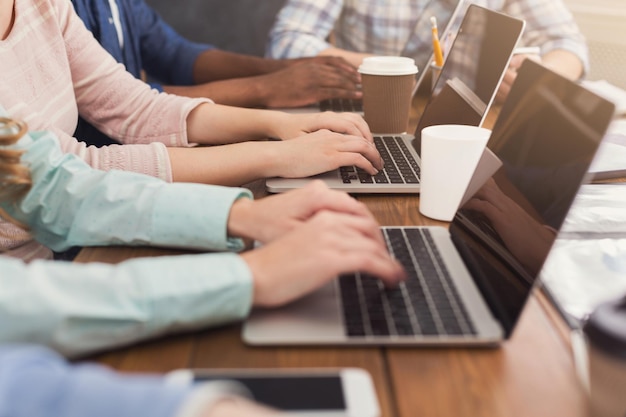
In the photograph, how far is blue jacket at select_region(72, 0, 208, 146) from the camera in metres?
1.52

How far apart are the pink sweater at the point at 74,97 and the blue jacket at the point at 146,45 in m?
0.30

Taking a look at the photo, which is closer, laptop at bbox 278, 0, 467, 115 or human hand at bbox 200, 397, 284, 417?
human hand at bbox 200, 397, 284, 417

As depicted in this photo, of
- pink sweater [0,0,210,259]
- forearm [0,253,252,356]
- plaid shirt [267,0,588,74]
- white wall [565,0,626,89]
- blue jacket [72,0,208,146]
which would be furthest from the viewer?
white wall [565,0,626,89]

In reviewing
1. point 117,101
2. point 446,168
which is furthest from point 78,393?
point 117,101

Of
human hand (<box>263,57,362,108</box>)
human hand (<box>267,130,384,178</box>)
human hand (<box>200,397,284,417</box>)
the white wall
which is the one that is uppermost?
human hand (<box>200,397,284,417</box>)

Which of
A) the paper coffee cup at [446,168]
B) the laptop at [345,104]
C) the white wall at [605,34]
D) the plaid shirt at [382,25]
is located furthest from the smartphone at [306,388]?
the white wall at [605,34]

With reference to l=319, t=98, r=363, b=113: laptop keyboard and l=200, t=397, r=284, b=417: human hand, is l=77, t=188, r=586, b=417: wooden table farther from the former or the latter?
Result: l=319, t=98, r=363, b=113: laptop keyboard

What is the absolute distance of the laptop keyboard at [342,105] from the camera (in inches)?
55.9

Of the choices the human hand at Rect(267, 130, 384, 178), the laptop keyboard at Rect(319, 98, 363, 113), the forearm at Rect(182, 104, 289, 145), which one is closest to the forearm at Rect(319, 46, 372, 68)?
the laptop keyboard at Rect(319, 98, 363, 113)

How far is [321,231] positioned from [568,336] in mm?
248

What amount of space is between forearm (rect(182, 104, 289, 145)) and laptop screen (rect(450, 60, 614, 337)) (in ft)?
1.60

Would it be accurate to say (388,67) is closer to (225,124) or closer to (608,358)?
(225,124)

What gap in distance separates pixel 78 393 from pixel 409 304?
305 mm

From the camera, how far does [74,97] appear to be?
1.17m
